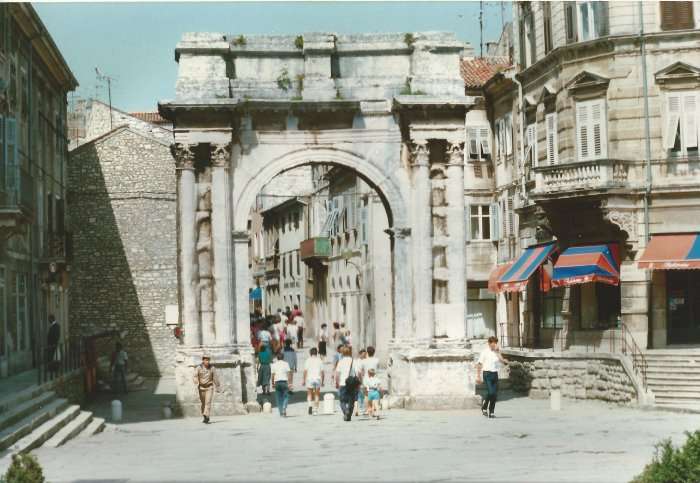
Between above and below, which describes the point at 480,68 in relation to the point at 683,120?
above

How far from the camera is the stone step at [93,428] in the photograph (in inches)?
1003

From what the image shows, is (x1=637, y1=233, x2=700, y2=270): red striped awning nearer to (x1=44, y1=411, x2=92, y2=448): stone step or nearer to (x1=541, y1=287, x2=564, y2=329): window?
(x1=541, y1=287, x2=564, y2=329): window

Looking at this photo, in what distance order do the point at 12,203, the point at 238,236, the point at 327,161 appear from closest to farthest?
the point at 238,236 < the point at 12,203 < the point at 327,161

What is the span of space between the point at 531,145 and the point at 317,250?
24259mm

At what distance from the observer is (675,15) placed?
1344 inches

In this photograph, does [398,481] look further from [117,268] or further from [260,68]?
[117,268]

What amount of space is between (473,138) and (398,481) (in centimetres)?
3054

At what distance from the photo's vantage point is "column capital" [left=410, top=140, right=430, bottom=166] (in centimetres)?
2959

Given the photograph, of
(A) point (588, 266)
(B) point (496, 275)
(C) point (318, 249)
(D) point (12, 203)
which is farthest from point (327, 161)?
(C) point (318, 249)

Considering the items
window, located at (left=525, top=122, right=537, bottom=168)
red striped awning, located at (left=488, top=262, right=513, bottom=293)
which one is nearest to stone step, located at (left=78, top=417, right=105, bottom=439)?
window, located at (left=525, top=122, right=537, bottom=168)

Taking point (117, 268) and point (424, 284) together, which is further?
point (117, 268)

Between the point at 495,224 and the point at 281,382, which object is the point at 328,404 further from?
the point at 495,224

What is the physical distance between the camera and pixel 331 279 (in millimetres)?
62375

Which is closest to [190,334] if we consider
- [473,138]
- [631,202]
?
[631,202]
